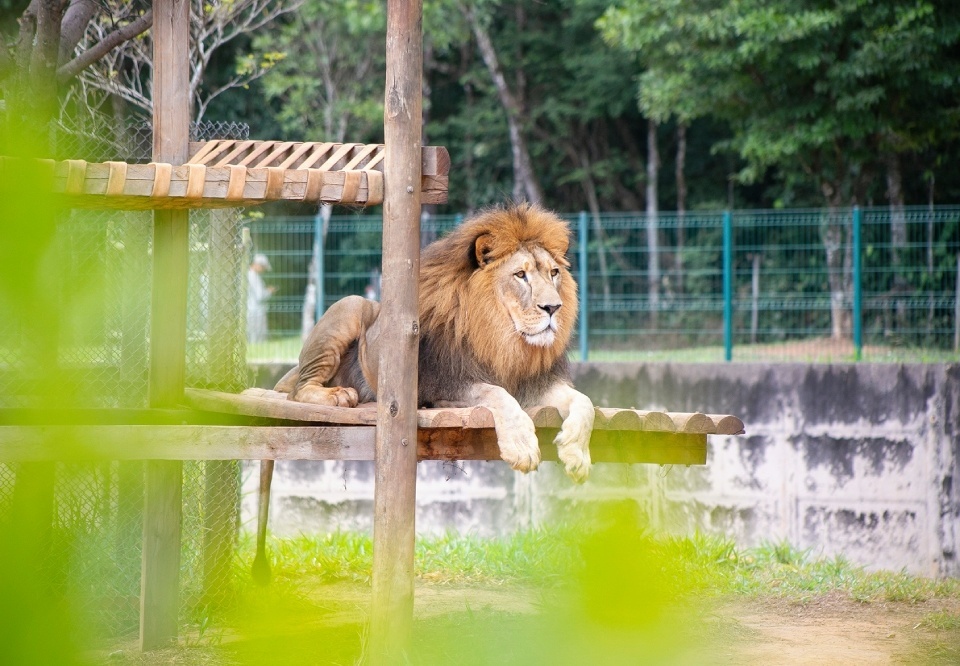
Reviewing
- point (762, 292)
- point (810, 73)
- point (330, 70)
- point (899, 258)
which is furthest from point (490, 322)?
point (330, 70)

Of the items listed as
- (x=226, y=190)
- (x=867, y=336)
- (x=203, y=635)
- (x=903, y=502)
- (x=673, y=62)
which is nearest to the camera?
(x=226, y=190)

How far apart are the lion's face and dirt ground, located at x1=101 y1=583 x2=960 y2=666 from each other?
1123 millimetres

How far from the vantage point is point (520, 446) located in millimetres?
3822

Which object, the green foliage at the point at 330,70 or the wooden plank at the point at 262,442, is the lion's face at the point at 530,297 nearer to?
the wooden plank at the point at 262,442

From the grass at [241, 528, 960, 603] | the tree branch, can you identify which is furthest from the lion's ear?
the tree branch

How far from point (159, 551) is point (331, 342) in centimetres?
128

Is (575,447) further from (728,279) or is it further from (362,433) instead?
(728,279)

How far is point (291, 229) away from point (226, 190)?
7802mm

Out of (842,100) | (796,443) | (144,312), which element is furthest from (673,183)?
(144,312)

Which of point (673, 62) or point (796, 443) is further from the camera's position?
point (673, 62)

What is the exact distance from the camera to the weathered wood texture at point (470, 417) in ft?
13.1

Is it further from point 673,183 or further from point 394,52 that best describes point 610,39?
point 394,52

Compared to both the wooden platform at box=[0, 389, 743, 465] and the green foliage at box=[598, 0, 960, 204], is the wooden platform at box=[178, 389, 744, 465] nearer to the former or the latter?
the wooden platform at box=[0, 389, 743, 465]

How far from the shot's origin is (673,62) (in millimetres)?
15125
